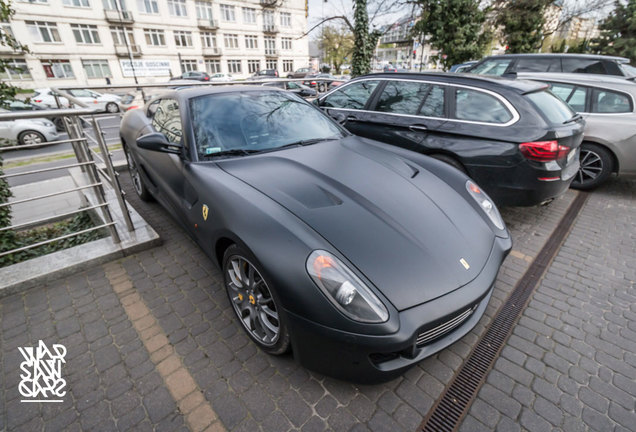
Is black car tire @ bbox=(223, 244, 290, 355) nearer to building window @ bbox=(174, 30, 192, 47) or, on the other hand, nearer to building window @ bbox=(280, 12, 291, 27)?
building window @ bbox=(174, 30, 192, 47)

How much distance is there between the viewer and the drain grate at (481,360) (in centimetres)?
176

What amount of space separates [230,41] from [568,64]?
152 feet

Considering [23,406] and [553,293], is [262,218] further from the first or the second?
[553,293]

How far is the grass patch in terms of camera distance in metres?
3.13

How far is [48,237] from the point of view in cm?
381

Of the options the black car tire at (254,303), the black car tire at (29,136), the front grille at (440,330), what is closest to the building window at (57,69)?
the black car tire at (29,136)

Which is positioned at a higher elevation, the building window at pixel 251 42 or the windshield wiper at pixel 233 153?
the building window at pixel 251 42

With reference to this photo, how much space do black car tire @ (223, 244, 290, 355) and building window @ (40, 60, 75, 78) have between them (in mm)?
43336

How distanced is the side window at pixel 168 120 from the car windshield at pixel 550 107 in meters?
3.76

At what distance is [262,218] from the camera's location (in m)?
1.86

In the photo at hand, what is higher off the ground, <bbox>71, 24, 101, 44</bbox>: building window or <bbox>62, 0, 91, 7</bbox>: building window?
<bbox>62, 0, 91, 7</bbox>: building window

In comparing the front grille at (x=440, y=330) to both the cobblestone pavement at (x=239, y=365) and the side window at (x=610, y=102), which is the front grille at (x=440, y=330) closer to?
the cobblestone pavement at (x=239, y=365)

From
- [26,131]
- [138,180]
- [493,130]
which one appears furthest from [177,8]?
[493,130]

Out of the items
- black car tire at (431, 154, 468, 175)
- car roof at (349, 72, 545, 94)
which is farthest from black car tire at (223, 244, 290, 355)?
car roof at (349, 72, 545, 94)
